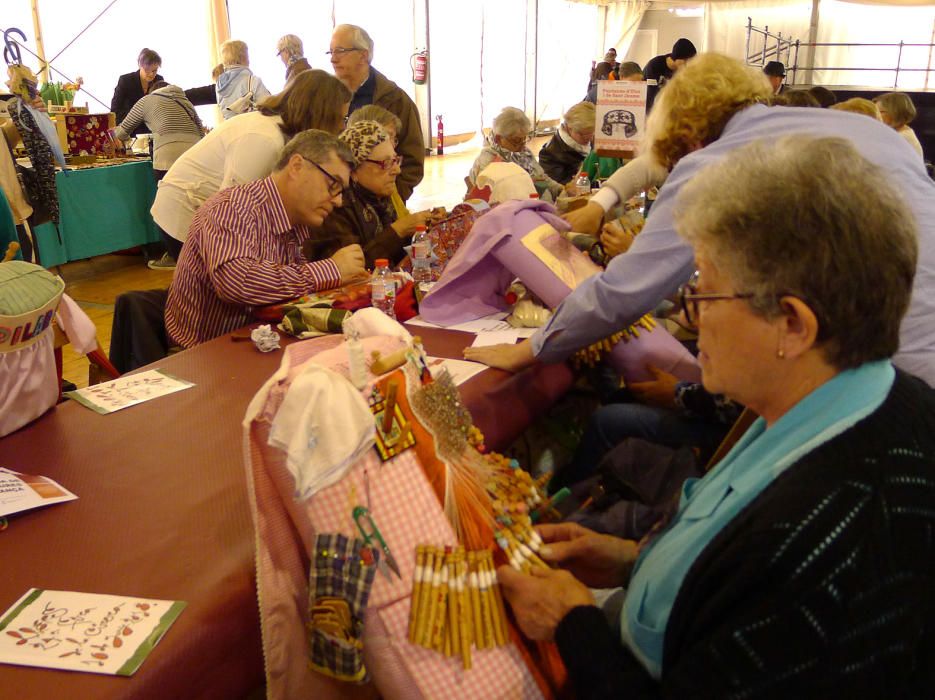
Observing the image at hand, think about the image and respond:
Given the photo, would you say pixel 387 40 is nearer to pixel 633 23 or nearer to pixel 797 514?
pixel 633 23

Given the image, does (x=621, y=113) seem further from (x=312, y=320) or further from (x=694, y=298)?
(x=694, y=298)

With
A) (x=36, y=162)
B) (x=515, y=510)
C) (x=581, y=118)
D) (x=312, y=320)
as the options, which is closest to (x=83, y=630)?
(x=515, y=510)

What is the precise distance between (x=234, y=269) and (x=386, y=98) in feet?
6.83

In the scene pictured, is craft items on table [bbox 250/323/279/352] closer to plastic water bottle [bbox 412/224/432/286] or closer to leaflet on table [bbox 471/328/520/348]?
leaflet on table [bbox 471/328/520/348]

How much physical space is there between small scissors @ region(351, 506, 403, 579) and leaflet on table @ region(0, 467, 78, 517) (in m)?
0.62

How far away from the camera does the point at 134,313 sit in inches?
98.8

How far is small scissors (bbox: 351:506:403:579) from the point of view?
1108 mm

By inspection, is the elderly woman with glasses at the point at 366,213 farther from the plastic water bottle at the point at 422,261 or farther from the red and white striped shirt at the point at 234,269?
the red and white striped shirt at the point at 234,269

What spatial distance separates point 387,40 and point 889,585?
12.2 m

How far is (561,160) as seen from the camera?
5.51m

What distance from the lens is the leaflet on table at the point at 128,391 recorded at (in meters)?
1.78

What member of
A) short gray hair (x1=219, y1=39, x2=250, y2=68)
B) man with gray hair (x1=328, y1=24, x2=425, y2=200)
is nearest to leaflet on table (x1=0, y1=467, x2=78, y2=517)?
man with gray hair (x1=328, y1=24, x2=425, y2=200)

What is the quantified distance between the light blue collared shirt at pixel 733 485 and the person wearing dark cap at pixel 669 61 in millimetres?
5662

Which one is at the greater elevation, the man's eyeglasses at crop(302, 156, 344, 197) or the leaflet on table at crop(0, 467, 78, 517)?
the man's eyeglasses at crop(302, 156, 344, 197)
